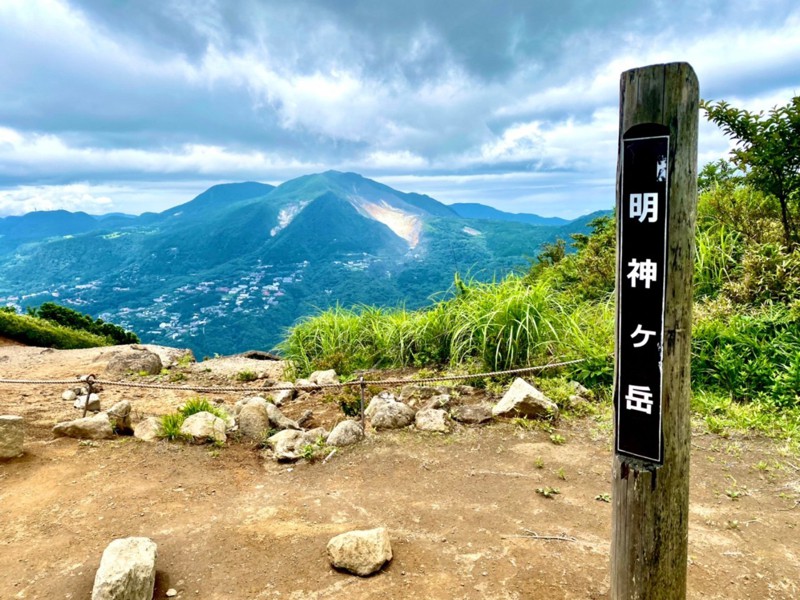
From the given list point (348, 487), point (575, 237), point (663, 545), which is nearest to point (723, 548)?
point (663, 545)

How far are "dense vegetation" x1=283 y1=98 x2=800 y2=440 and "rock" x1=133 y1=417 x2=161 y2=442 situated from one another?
293 centimetres

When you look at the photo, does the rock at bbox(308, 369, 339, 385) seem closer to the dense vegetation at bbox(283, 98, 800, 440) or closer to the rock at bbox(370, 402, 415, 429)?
the dense vegetation at bbox(283, 98, 800, 440)

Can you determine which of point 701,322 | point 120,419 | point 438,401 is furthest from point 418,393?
Answer: point 701,322

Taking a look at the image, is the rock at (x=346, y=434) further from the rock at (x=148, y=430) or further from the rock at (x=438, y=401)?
the rock at (x=148, y=430)

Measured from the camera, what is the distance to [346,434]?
5.12 m

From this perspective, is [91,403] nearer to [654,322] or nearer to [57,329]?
[654,322]

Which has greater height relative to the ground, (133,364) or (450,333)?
(450,333)

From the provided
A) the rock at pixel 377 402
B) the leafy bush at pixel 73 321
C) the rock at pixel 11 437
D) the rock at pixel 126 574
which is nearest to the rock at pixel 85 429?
the rock at pixel 11 437

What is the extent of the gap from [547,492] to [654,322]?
93.8 inches

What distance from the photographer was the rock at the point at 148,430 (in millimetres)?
5249

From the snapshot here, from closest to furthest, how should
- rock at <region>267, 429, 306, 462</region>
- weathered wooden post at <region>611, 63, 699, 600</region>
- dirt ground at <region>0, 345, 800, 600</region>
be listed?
weathered wooden post at <region>611, 63, 699, 600</region>
dirt ground at <region>0, 345, 800, 600</region>
rock at <region>267, 429, 306, 462</region>

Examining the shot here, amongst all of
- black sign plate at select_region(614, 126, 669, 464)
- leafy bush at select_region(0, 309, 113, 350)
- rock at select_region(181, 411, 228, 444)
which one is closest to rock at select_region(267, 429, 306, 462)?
rock at select_region(181, 411, 228, 444)

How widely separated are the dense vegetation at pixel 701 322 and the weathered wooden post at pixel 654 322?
3359 millimetres

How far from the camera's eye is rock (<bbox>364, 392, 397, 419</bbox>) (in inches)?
221
